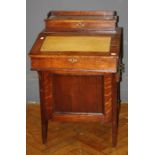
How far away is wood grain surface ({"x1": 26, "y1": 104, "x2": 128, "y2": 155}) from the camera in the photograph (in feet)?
5.86

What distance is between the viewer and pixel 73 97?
173 cm

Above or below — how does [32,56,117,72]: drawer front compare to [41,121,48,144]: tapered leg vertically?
above

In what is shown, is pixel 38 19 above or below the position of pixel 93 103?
above

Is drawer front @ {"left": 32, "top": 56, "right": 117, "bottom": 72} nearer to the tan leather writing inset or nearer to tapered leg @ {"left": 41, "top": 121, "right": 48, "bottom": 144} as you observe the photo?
the tan leather writing inset

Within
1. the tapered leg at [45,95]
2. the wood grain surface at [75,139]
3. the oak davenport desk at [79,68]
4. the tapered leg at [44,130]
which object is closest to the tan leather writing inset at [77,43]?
the oak davenport desk at [79,68]

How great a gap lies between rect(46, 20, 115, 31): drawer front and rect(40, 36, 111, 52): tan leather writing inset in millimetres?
82

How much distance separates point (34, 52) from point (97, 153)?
2.03 ft

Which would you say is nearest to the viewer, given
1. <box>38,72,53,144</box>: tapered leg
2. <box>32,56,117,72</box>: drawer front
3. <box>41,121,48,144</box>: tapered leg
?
<box>32,56,117,72</box>: drawer front

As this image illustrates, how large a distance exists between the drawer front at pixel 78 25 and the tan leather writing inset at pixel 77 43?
8cm

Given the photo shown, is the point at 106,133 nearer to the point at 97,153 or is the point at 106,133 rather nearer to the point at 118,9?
the point at 97,153

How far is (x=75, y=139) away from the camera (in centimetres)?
190

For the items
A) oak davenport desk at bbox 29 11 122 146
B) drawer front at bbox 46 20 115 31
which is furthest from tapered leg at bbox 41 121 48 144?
drawer front at bbox 46 20 115 31

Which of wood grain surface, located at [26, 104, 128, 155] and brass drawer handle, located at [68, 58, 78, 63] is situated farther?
wood grain surface, located at [26, 104, 128, 155]
